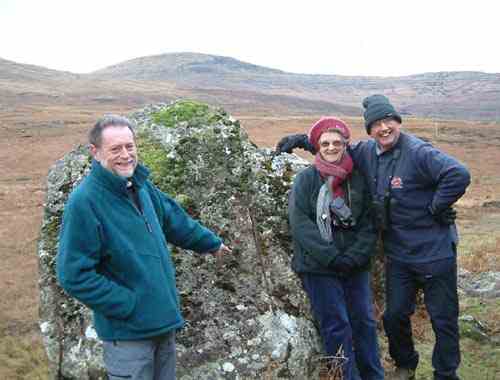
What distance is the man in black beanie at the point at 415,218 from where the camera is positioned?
5145 mm

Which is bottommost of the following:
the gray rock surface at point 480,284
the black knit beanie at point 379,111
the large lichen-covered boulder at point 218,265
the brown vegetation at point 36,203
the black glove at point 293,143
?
the brown vegetation at point 36,203

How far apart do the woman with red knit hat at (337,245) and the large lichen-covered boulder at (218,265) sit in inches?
19.3

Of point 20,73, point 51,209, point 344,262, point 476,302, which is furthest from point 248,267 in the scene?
point 20,73

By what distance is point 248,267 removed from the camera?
19.5 feet

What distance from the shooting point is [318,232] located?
203 inches

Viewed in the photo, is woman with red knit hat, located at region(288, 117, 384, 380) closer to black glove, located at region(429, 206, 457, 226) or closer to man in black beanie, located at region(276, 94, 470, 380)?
man in black beanie, located at region(276, 94, 470, 380)

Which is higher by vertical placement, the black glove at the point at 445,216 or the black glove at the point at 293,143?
the black glove at the point at 293,143

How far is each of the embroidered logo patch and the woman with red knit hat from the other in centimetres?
30

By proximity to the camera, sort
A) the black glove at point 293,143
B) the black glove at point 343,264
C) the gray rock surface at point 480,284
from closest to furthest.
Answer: the black glove at point 343,264 → the black glove at point 293,143 → the gray rock surface at point 480,284

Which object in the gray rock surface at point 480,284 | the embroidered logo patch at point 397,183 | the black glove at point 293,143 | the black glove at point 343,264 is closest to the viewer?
the black glove at point 343,264

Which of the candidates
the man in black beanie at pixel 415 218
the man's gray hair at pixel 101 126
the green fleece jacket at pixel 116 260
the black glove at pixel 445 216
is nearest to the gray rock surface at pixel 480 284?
the man in black beanie at pixel 415 218

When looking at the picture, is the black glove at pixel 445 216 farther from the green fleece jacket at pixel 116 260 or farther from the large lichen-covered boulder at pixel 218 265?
the green fleece jacket at pixel 116 260

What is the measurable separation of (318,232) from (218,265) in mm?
1330

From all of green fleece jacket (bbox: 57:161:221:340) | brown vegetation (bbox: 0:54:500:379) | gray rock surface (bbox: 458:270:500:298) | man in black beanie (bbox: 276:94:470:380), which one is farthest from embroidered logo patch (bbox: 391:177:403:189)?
gray rock surface (bbox: 458:270:500:298)
